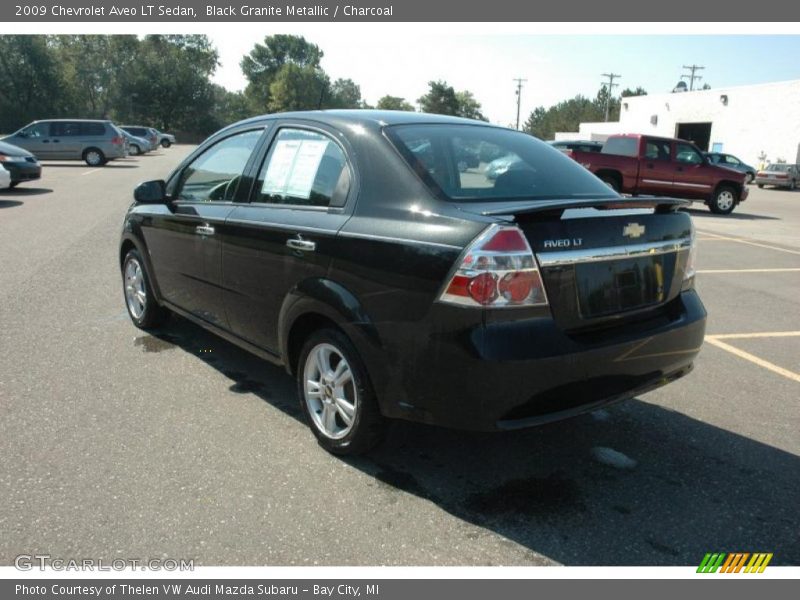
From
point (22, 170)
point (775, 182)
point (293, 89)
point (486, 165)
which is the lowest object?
point (775, 182)

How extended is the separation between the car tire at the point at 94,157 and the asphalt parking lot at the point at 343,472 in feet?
83.1

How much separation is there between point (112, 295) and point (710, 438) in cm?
572

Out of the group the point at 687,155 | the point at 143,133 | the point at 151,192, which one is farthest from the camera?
the point at 143,133

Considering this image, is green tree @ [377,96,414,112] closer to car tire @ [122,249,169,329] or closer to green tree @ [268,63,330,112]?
green tree @ [268,63,330,112]

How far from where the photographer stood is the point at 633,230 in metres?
3.11

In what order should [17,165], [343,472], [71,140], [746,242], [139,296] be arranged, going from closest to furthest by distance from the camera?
1. [343,472]
2. [139,296]
3. [746,242]
4. [17,165]
5. [71,140]

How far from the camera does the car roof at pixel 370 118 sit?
354 centimetres

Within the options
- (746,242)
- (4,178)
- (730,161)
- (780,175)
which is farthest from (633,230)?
(780,175)

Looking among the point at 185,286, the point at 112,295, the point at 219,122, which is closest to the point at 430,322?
the point at 185,286

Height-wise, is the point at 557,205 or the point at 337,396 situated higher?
the point at 557,205

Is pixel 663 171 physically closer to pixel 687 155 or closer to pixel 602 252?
pixel 687 155

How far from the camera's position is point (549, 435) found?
3.78 m

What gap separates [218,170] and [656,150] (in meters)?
15.6

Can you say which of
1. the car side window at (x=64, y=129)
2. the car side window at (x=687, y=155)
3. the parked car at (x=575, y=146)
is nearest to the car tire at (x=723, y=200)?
the car side window at (x=687, y=155)
